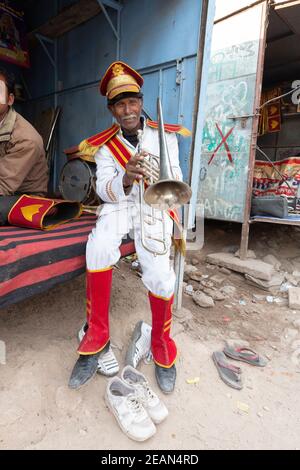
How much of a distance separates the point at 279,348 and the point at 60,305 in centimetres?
193

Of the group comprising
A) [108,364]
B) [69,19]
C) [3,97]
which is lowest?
[108,364]

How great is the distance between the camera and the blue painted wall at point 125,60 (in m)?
2.63

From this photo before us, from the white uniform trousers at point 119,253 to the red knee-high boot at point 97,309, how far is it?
6 cm

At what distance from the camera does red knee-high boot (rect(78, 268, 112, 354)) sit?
5.85 ft

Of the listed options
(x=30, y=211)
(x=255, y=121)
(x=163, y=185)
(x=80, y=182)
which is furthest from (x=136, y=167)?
(x=255, y=121)

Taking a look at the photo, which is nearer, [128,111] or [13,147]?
[128,111]

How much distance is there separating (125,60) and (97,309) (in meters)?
2.97

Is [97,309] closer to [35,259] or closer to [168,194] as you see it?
[35,259]

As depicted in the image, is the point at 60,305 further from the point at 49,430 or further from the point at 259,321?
the point at 259,321

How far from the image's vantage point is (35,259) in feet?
5.24

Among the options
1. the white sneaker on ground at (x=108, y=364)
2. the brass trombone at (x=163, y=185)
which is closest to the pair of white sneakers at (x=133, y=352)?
the white sneaker on ground at (x=108, y=364)

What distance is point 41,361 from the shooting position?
1.84 m

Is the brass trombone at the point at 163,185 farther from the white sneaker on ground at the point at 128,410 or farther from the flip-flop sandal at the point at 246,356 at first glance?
the flip-flop sandal at the point at 246,356
